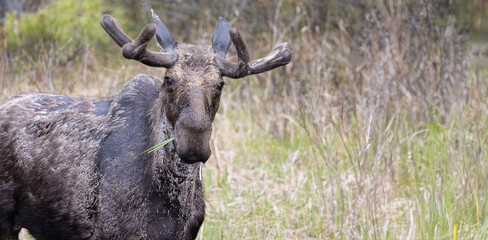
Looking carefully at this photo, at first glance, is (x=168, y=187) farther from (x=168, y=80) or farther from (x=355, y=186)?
(x=355, y=186)

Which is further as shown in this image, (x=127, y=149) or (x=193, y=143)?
(x=127, y=149)

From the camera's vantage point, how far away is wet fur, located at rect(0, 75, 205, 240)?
4.77 m

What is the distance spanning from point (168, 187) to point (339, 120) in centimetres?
356

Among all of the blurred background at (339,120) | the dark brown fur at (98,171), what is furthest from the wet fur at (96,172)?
the blurred background at (339,120)

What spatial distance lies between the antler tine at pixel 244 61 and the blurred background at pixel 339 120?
1.06 meters

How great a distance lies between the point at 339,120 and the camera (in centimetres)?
802

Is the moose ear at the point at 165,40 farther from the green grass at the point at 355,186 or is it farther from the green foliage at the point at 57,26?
the green foliage at the point at 57,26

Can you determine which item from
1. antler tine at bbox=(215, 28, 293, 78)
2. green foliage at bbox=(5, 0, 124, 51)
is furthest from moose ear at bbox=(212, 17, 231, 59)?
green foliage at bbox=(5, 0, 124, 51)

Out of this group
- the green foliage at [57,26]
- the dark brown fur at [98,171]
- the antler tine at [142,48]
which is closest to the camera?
the antler tine at [142,48]

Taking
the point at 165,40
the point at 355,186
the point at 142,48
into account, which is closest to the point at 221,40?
the point at 165,40

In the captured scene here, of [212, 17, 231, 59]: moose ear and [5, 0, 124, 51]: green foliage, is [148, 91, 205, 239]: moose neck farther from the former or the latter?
[5, 0, 124, 51]: green foliage

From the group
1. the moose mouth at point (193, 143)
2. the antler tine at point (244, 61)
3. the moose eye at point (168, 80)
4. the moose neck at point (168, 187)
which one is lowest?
the moose neck at point (168, 187)

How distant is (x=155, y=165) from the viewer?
4.85m

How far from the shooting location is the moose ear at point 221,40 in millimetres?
4922
